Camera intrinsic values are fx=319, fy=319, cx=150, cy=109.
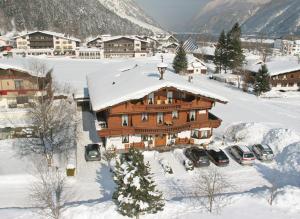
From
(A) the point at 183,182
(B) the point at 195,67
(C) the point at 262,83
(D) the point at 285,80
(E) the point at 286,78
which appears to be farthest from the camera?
(B) the point at 195,67

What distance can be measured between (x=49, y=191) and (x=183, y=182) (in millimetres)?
10892

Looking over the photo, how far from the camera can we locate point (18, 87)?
44.5 m

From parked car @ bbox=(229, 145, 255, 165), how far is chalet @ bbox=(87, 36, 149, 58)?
3798 inches

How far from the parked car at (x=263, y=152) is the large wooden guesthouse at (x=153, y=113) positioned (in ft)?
15.3

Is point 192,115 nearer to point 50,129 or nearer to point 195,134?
point 195,134

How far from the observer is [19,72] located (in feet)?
144

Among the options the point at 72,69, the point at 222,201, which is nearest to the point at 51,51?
the point at 72,69

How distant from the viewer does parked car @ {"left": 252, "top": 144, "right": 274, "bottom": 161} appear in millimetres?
30688

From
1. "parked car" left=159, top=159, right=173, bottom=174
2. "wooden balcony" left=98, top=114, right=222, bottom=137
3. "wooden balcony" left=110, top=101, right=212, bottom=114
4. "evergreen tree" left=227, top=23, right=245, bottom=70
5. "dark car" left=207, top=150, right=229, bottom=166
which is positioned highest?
"evergreen tree" left=227, top=23, right=245, bottom=70

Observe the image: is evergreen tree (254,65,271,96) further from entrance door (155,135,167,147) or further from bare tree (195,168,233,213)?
bare tree (195,168,233,213)

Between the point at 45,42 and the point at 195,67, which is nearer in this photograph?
the point at 195,67

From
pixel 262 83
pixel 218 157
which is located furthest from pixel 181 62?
pixel 218 157

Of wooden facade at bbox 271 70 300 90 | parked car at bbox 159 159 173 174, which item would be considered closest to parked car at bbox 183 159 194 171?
parked car at bbox 159 159 173 174

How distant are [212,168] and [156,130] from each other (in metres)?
6.60
